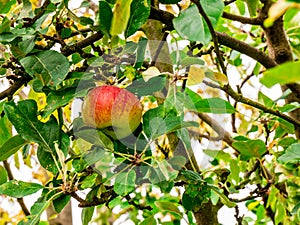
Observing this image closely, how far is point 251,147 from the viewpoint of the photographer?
3.13ft

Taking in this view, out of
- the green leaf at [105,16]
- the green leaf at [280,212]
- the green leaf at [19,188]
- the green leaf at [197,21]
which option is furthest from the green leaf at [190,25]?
the green leaf at [280,212]

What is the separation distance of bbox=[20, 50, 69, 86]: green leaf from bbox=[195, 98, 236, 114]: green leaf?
0.26 meters

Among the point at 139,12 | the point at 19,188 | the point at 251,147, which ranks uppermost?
the point at 139,12

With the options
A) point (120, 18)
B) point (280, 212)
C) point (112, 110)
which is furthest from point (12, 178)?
point (120, 18)

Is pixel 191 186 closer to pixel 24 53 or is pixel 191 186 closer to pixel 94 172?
pixel 94 172

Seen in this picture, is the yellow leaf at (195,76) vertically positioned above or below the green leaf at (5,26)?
below

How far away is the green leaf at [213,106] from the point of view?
31.9 inches

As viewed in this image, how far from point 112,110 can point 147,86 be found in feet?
0.20

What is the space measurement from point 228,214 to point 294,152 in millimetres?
559

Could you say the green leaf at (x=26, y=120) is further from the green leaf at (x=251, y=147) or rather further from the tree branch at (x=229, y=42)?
the green leaf at (x=251, y=147)

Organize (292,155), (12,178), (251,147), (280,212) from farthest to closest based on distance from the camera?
(12,178), (280,212), (251,147), (292,155)

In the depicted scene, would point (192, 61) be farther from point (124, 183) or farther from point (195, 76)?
point (124, 183)

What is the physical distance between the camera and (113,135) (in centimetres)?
70

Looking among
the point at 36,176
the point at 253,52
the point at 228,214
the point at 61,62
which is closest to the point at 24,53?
the point at 61,62
